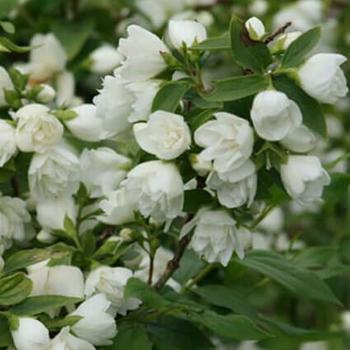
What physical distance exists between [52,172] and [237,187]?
36 cm

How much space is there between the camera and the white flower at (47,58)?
2.45m

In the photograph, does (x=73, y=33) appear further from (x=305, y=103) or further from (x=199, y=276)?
(x=305, y=103)

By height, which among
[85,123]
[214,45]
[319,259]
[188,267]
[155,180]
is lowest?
[319,259]

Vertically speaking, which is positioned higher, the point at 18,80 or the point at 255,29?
the point at 255,29

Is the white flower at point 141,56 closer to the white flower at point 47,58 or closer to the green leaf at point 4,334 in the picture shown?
the green leaf at point 4,334

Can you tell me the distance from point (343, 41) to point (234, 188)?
80.4 inches

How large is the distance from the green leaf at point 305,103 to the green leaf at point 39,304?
0.43 metres

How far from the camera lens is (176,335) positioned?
1.75m

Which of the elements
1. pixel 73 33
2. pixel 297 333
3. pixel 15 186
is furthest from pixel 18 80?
pixel 73 33

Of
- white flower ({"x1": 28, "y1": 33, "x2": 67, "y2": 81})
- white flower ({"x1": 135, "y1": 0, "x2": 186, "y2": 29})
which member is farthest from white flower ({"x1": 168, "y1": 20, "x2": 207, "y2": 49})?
white flower ({"x1": 135, "y1": 0, "x2": 186, "y2": 29})

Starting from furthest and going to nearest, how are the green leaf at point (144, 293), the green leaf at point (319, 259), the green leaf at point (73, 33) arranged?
the green leaf at point (73, 33), the green leaf at point (319, 259), the green leaf at point (144, 293)

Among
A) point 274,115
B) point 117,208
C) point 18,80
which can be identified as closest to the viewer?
point 274,115

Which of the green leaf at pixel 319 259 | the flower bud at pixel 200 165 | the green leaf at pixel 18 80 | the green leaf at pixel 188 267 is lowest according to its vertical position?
the green leaf at pixel 319 259

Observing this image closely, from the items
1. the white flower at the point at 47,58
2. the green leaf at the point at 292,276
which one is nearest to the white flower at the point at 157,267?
the green leaf at the point at 292,276
